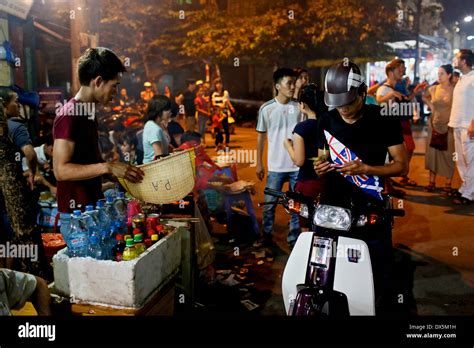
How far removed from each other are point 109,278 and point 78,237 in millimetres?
396

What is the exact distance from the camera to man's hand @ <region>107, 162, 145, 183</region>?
327 centimetres

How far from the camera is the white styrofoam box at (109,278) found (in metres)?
3.01

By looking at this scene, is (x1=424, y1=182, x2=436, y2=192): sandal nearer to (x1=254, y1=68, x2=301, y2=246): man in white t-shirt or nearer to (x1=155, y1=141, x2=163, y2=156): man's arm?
(x1=254, y1=68, x2=301, y2=246): man in white t-shirt

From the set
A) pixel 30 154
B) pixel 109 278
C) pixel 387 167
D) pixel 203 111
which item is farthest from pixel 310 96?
pixel 203 111

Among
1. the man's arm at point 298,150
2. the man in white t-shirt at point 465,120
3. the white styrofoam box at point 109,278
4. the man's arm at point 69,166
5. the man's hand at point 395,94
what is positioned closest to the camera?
the white styrofoam box at point 109,278

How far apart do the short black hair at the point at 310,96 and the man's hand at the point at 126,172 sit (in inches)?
92.0

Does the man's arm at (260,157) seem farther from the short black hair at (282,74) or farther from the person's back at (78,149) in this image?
the person's back at (78,149)

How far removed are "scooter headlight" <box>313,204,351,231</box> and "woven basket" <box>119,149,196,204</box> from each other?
3.49 ft

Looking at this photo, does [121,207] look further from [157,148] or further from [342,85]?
[342,85]

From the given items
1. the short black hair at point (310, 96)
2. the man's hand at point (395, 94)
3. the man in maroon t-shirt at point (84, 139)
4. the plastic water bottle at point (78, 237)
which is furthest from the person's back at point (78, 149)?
the man's hand at point (395, 94)

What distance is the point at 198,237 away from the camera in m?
4.66

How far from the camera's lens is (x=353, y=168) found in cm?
311

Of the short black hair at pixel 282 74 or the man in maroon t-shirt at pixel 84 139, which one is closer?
the man in maroon t-shirt at pixel 84 139

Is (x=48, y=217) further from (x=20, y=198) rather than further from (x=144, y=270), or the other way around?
(x=144, y=270)
